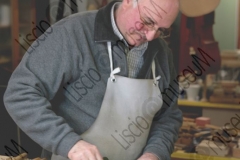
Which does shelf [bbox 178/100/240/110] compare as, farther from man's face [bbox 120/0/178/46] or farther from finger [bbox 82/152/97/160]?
finger [bbox 82/152/97/160]

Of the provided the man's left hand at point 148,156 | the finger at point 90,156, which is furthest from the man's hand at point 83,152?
the man's left hand at point 148,156

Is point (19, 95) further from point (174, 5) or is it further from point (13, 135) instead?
point (174, 5)

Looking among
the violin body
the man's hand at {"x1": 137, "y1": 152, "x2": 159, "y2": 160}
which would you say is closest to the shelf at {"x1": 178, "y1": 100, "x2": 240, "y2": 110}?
the violin body

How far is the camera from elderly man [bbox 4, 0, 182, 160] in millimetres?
837

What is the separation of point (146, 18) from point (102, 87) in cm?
19

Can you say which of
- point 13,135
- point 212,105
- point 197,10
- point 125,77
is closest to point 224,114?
point 212,105

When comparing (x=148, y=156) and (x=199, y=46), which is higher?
(x=199, y=46)

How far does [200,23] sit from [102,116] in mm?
513

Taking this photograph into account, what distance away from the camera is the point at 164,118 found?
104 cm

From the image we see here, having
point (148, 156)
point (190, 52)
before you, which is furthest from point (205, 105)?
point (148, 156)

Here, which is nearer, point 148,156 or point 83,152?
point 83,152

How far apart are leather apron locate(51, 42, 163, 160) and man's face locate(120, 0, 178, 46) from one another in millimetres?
63

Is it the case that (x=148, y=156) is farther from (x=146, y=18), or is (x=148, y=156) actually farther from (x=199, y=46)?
(x=199, y=46)

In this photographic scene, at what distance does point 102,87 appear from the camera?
923 millimetres
